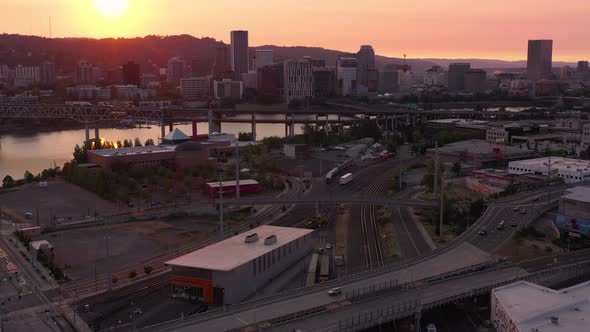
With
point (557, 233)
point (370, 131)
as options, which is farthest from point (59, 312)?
point (370, 131)

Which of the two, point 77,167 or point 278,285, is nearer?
point 278,285

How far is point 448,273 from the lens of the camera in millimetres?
5160

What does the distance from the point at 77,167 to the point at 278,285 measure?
667 cm

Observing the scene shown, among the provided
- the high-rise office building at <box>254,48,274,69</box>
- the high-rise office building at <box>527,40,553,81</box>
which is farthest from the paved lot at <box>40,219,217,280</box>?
the high-rise office building at <box>527,40,553,81</box>

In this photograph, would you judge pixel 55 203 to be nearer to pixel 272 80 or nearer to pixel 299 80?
pixel 299 80

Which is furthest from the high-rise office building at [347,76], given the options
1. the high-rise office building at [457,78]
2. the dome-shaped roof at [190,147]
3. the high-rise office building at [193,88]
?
the dome-shaped roof at [190,147]

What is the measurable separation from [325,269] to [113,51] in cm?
5109

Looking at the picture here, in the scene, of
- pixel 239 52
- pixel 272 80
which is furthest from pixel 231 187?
pixel 239 52

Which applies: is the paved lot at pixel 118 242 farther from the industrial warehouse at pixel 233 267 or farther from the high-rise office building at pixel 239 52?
the high-rise office building at pixel 239 52

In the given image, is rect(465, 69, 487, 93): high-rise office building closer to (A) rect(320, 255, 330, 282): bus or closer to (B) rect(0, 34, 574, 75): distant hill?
(B) rect(0, 34, 574, 75): distant hill

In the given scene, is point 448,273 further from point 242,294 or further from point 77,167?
point 77,167

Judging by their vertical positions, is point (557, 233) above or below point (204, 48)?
below

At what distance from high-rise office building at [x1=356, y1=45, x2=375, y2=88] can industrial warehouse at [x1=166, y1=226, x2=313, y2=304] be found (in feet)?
113

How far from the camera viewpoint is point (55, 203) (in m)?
9.33
